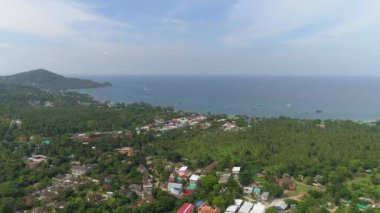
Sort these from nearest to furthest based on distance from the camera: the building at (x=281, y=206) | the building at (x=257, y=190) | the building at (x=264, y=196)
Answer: the building at (x=281, y=206), the building at (x=264, y=196), the building at (x=257, y=190)

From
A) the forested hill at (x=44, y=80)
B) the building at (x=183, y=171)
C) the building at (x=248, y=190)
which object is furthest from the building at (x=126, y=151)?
the forested hill at (x=44, y=80)

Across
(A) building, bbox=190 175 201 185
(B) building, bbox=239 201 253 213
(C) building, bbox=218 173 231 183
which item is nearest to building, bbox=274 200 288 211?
(B) building, bbox=239 201 253 213

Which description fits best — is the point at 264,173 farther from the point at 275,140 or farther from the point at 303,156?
the point at 275,140

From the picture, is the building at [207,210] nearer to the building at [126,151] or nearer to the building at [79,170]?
the building at [79,170]

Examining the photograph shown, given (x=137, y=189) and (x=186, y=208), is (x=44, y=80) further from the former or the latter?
(x=186, y=208)

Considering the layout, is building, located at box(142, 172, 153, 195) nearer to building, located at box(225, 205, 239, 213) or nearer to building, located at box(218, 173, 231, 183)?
building, located at box(218, 173, 231, 183)

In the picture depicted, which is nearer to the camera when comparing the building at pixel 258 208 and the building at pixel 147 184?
the building at pixel 258 208

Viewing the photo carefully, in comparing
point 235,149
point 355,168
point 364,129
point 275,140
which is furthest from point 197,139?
point 364,129

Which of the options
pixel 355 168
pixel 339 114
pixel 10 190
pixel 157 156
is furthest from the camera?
pixel 339 114
